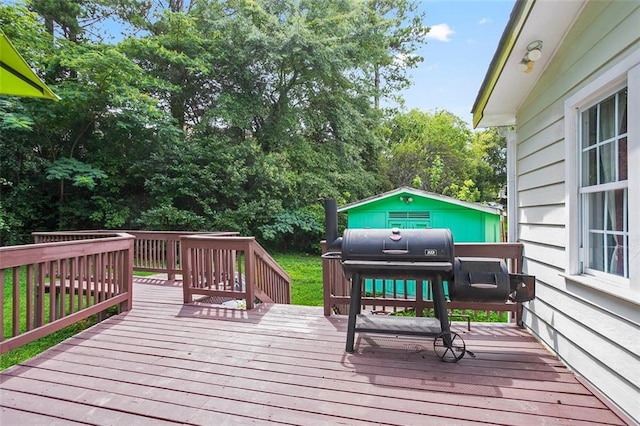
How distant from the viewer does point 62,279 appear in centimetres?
320

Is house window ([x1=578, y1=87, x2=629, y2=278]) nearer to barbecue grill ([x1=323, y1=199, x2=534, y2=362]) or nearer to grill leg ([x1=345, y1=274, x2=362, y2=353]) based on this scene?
barbecue grill ([x1=323, y1=199, x2=534, y2=362])

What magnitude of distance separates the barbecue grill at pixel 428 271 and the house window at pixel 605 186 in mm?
603

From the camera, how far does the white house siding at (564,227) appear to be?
6.04 feet

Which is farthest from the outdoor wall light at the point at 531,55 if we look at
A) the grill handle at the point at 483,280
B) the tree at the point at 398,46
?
the tree at the point at 398,46

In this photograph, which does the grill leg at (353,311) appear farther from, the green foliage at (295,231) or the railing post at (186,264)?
the green foliage at (295,231)

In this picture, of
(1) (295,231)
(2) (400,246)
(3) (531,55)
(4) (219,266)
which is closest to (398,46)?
(1) (295,231)

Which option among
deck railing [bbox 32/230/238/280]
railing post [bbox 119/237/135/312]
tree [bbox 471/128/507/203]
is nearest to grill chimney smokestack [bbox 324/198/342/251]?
railing post [bbox 119/237/135/312]

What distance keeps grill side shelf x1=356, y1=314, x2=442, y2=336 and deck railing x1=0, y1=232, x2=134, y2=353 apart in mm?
2357

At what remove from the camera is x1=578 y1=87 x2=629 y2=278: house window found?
1.95 meters

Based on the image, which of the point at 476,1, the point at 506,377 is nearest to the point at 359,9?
the point at 476,1

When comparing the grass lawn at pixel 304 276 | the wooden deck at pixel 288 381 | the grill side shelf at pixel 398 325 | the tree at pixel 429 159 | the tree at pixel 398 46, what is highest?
the tree at pixel 398 46

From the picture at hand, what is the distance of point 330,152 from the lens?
12750mm

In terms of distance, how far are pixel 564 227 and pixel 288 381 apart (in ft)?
7.79

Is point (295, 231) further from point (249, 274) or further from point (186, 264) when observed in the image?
point (249, 274)
